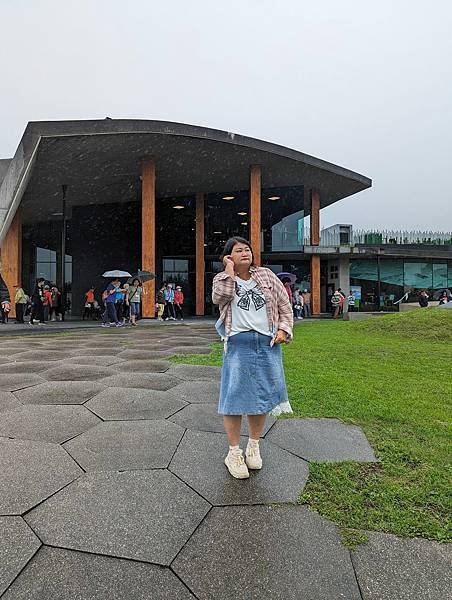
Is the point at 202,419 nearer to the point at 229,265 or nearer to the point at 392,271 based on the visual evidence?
the point at 229,265

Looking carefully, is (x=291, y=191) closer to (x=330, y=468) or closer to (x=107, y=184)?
(x=107, y=184)

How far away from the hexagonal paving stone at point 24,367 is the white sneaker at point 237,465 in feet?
14.7

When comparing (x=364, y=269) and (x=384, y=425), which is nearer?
(x=384, y=425)

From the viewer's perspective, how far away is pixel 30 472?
2.96 m

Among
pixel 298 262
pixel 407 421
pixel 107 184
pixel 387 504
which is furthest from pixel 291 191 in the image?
pixel 387 504

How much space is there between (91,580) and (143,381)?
12.8 ft

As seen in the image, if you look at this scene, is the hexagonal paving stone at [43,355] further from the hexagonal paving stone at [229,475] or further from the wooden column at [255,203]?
the wooden column at [255,203]

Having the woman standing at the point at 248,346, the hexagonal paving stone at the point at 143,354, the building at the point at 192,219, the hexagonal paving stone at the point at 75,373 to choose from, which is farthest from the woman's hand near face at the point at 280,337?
the building at the point at 192,219

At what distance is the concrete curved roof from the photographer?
16.5 metres

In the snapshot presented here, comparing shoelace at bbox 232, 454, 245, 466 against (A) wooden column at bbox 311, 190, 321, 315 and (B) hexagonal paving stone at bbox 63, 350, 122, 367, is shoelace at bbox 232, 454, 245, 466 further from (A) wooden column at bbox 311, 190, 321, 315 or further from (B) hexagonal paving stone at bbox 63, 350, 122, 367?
(A) wooden column at bbox 311, 190, 321, 315

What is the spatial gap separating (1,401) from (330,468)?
3595 millimetres

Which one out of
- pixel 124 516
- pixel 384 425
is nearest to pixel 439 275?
pixel 384 425

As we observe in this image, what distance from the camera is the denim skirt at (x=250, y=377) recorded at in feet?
9.91

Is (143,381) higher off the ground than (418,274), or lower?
lower
